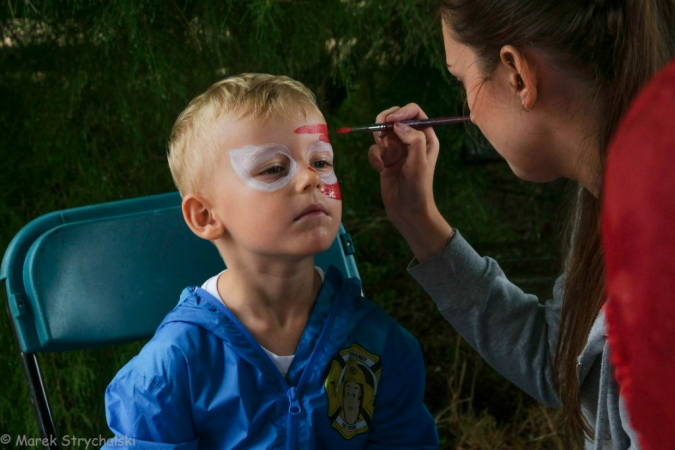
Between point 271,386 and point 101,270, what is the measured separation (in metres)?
0.38

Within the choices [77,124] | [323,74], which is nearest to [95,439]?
[77,124]

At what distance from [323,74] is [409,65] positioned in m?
0.22

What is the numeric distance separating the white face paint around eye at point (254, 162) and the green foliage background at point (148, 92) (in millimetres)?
452

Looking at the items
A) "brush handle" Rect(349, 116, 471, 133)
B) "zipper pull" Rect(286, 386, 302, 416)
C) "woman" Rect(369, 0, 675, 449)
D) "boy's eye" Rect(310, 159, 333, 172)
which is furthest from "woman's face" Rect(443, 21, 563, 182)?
"zipper pull" Rect(286, 386, 302, 416)

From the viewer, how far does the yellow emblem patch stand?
112cm

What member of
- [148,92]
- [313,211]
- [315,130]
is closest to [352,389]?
[313,211]

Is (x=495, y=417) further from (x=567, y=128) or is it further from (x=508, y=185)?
(x=567, y=128)

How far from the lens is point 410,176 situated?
129 centimetres

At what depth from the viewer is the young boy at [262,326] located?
3.43 feet

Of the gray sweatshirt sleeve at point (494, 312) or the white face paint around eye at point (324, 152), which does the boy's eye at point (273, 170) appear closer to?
the white face paint around eye at point (324, 152)

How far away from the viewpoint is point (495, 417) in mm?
2246

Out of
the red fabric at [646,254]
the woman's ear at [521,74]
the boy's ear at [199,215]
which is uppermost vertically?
the red fabric at [646,254]

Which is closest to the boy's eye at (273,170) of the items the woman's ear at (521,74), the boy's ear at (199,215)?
the boy's ear at (199,215)

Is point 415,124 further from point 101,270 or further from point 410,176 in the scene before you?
point 101,270
